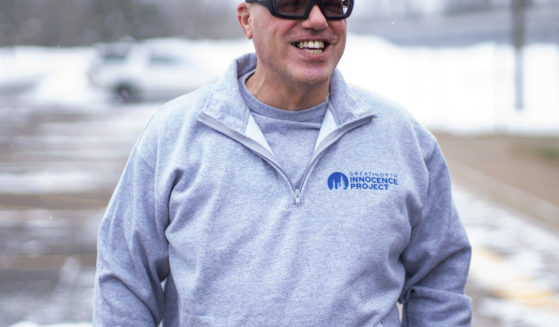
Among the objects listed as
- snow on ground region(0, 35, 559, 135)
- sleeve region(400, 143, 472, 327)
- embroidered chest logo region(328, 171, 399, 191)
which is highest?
embroidered chest logo region(328, 171, 399, 191)

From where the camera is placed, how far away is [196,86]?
22.7 meters

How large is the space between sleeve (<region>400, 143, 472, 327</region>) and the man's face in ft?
1.41

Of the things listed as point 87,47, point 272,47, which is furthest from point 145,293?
point 87,47

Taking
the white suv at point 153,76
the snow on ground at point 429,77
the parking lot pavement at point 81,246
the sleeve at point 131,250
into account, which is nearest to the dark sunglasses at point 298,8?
the sleeve at point 131,250

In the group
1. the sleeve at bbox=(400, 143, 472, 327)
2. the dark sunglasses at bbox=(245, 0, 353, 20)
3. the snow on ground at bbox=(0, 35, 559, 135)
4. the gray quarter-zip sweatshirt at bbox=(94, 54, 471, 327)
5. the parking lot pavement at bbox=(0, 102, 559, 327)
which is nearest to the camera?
the gray quarter-zip sweatshirt at bbox=(94, 54, 471, 327)

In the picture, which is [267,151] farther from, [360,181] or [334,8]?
[334,8]

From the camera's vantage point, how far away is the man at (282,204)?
1852 mm

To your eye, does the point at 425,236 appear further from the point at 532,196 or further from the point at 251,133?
the point at 532,196

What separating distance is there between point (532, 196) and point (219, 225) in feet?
24.6

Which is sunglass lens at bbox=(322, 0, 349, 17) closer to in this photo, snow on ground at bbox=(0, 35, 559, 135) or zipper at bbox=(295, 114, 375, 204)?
zipper at bbox=(295, 114, 375, 204)

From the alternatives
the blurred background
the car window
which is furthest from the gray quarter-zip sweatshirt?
the car window

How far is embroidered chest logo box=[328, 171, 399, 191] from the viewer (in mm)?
1914

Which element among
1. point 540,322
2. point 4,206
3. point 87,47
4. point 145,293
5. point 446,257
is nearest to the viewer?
point 145,293

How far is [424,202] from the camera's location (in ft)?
6.76
